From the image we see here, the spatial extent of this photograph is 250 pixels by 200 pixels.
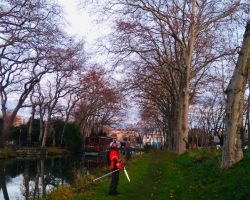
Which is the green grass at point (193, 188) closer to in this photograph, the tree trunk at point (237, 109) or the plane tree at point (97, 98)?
the tree trunk at point (237, 109)

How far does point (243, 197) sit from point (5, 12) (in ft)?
47.8

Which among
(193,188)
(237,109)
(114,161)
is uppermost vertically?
(237,109)

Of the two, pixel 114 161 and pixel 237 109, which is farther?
pixel 237 109

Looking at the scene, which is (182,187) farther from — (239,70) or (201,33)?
(201,33)

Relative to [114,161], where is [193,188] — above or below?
below

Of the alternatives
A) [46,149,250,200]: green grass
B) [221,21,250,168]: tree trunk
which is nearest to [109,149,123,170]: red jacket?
[46,149,250,200]: green grass

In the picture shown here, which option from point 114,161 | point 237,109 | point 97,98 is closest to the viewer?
point 114,161

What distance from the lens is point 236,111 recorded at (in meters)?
13.7

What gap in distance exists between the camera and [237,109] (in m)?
13.7

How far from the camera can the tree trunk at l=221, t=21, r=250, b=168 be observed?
1347 centimetres

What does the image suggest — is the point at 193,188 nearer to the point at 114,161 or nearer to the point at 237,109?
the point at 114,161

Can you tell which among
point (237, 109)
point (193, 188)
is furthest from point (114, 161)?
point (237, 109)

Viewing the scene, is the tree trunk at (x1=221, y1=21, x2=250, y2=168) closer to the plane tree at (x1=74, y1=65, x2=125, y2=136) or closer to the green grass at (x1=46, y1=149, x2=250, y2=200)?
the green grass at (x1=46, y1=149, x2=250, y2=200)

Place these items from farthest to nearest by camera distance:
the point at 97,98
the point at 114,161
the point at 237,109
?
the point at 97,98, the point at 237,109, the point at 114,161
